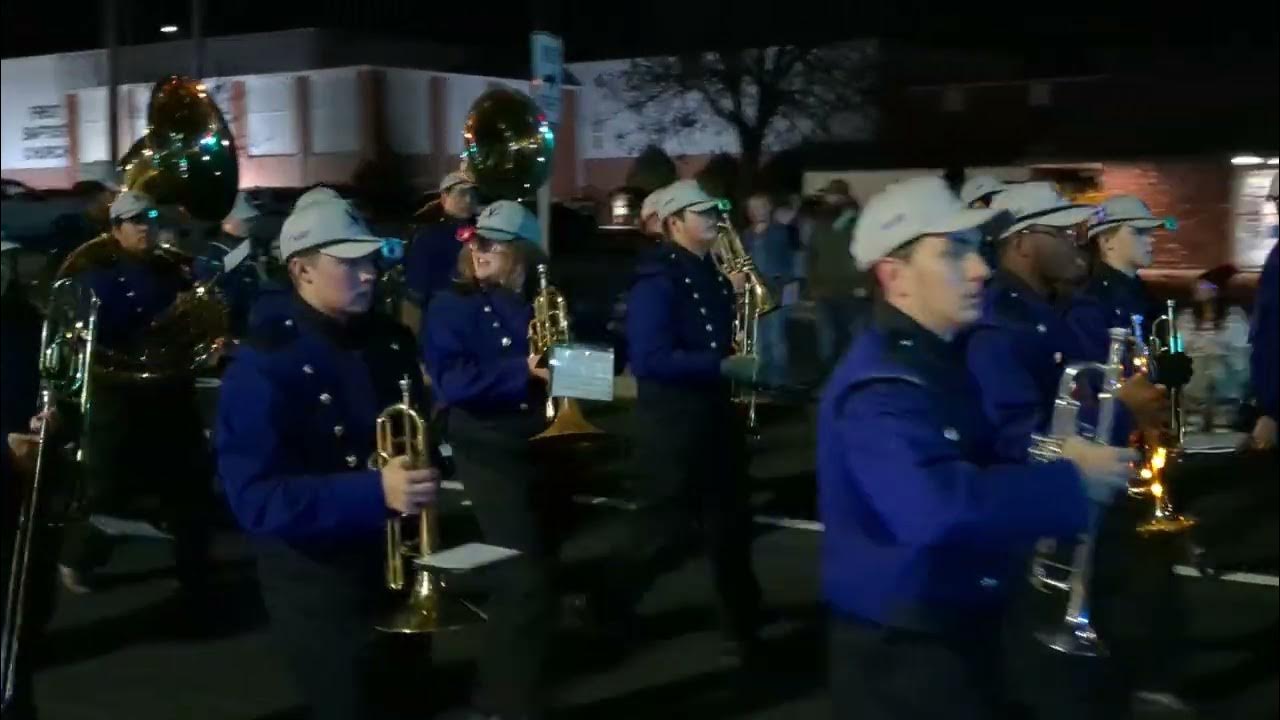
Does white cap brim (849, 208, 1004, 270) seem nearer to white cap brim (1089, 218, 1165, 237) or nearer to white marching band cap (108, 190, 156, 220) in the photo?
white cap brim (1089, 218, 1165, 237)

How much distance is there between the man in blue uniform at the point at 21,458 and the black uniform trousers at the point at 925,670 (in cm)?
299

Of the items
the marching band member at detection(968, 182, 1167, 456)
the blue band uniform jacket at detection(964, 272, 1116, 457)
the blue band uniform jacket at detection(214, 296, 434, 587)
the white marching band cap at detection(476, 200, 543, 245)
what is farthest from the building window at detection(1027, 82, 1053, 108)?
the blue band uniform jacket at detection(214, 296, 434, 587)

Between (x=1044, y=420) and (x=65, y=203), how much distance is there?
67.3ft

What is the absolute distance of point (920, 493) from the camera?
2920 mm

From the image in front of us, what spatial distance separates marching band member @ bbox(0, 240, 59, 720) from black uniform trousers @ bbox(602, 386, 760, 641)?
2.35 m

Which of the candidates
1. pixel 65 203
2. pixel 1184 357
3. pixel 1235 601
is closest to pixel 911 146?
pixel 65 203

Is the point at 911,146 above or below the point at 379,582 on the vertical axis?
above

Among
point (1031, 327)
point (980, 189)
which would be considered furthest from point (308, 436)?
point (980, 189)

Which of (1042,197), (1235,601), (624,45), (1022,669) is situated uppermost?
(624,45)

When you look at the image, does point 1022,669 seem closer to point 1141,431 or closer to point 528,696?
point 1141,431

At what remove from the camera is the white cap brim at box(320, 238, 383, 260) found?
12.6ft

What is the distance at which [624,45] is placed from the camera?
96.9 feet

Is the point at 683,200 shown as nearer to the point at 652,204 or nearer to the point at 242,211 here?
the point at 652,204

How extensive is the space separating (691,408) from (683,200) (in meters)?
0.84
